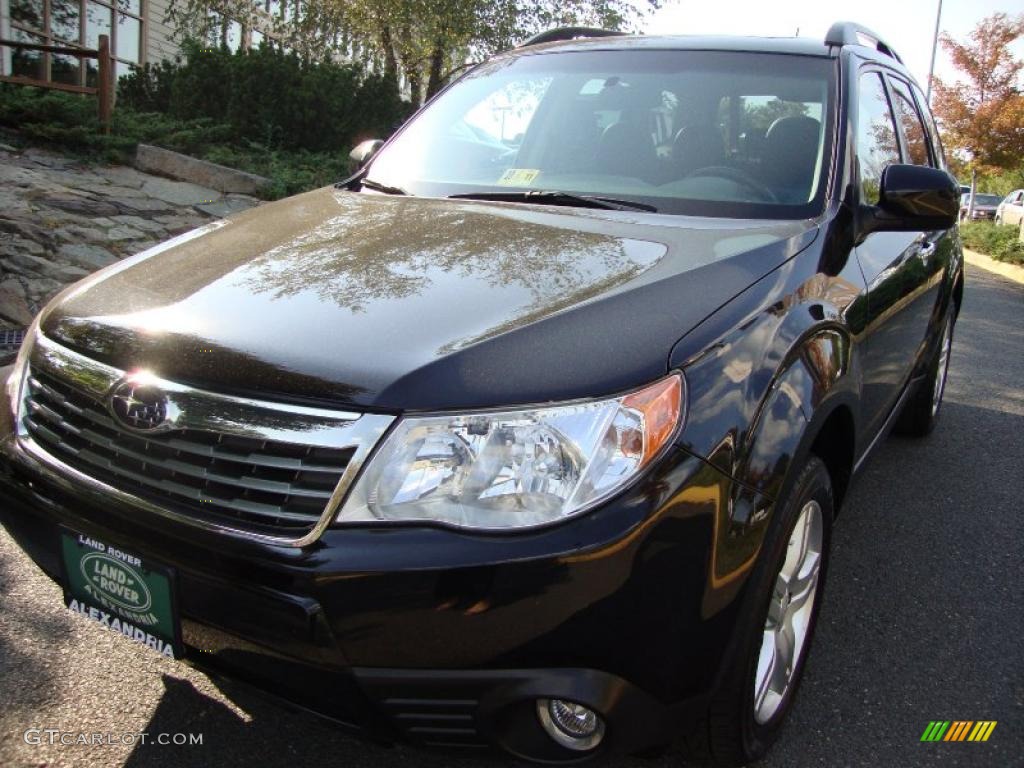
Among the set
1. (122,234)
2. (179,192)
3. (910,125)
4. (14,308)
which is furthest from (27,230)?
(910,125)

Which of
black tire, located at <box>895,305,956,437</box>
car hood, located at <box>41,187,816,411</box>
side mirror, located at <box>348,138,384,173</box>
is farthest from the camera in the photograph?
black tire, located at <box>895,305,956,437</box>

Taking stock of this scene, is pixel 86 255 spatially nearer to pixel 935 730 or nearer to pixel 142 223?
pixel 142 223

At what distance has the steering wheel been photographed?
2.65 m

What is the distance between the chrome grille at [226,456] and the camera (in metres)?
1.67

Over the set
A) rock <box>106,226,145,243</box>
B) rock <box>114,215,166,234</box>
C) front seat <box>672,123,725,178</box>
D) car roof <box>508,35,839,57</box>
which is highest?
car roof <box>508,35,839,57</box>

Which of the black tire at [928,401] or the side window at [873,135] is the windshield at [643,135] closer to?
the side window at [873,135]

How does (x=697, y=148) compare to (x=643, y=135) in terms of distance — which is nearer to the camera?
(x=697, y=148)

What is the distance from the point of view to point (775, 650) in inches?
86.9

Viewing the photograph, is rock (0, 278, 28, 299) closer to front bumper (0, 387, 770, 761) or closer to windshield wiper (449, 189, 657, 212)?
windshield wiper (449, 189, 657, 212)

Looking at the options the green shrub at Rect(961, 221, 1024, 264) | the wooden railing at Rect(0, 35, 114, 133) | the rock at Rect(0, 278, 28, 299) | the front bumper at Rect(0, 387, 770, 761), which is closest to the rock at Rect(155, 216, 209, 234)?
the rock at Rect(0, 278, 28, 299)

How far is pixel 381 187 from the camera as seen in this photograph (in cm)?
310

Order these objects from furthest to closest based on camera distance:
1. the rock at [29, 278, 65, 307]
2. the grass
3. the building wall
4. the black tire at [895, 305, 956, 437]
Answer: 1. the building wall
2. the grass
3. the rock at [29, 278, 65, 307]
4. the black tire at [895, 305, 956, 437]
